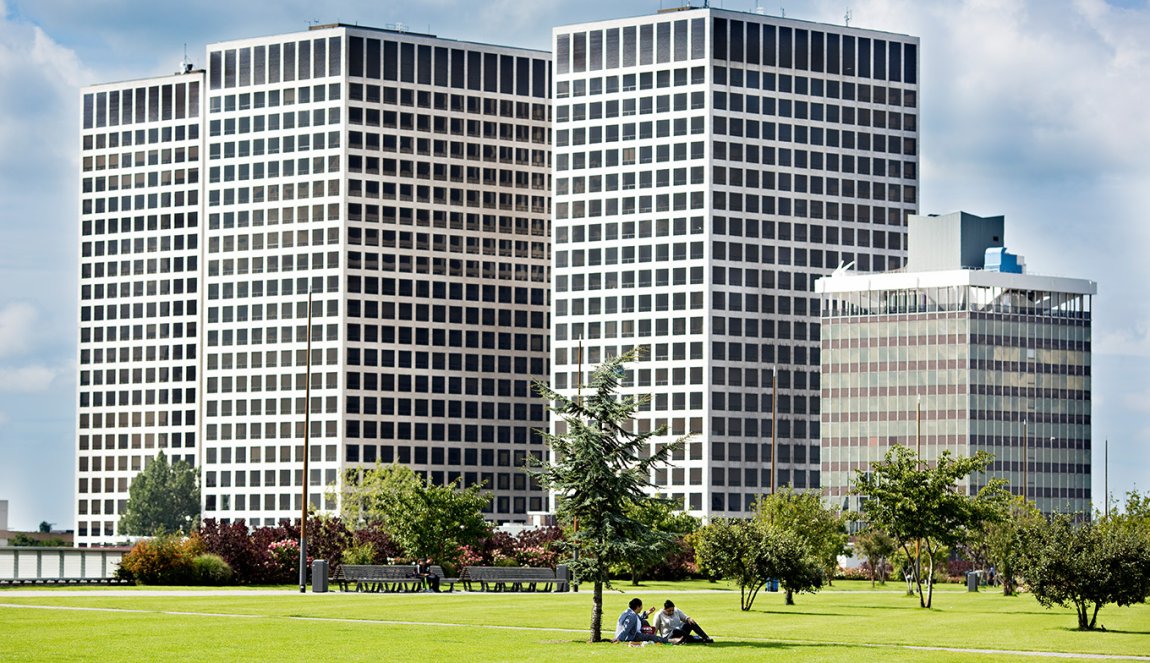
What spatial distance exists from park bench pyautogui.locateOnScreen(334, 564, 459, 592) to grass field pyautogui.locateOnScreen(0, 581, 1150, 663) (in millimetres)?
3850

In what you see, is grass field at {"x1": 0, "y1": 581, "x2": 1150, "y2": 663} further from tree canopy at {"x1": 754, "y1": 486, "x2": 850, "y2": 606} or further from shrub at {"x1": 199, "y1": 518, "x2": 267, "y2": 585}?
tree canopy at {"x1": 754, "y1": 486, "x2": 850, "y2": 606}

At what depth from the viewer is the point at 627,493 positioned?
50438mm

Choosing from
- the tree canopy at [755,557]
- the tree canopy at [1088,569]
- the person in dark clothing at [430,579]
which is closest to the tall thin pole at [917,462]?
the tree canopy at [755,557]

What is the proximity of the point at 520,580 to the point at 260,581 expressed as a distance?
45.8ft

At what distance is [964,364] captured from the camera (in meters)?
170

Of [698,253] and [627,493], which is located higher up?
[698,253]

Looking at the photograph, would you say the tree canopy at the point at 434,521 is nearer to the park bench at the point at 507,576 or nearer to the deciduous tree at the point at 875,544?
the park bench at the point at 507,576

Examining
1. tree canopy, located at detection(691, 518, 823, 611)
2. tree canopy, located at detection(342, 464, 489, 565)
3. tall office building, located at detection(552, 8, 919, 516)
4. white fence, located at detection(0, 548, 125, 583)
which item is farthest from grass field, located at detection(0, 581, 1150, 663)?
tall office building, located at detection(552, 8, 919, 516)

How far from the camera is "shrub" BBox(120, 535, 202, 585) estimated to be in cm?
8125

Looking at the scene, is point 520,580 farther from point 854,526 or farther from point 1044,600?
point 854,526

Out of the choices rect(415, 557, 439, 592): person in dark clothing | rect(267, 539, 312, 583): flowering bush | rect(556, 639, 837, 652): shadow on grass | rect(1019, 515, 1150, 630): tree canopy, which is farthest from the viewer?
rect(267, 539, 312, 583): flowering bush

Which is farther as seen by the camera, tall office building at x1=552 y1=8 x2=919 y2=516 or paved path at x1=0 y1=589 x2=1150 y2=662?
tall office building at x1=552 y1=8 x2=919 y2=516

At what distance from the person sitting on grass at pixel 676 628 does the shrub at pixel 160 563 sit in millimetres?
39877

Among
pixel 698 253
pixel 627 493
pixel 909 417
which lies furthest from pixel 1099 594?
pixel 698 253
